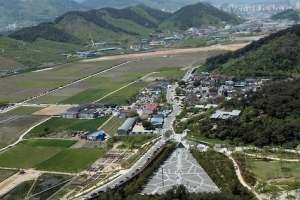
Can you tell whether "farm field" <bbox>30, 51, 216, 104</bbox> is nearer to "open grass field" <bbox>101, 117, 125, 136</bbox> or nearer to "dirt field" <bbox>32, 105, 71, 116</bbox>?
"dirt field" <bbox>32, 105, 71, 116</bbox>

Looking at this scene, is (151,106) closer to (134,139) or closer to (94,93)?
(134,139)

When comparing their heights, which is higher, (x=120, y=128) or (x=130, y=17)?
(x=130, y=17)

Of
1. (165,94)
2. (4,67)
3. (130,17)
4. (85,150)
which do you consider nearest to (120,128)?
(85,150)

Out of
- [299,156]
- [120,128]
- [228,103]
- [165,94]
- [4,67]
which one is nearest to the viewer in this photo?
[299,156]

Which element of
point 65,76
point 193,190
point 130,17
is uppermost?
point 130,17

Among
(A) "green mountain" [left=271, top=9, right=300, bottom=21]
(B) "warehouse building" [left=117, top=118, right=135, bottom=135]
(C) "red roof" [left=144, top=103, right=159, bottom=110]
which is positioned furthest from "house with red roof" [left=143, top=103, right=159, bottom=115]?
(A) "green mountain" [left=271, top=9, right=300, bottom=21]

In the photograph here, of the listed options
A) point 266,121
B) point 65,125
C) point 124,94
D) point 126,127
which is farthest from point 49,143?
point 124,94

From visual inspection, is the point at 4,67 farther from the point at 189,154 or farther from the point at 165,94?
the point at 189,154
